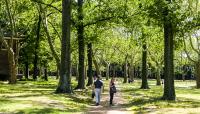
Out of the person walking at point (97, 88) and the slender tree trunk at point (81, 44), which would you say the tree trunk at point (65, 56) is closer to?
the slender tree trunk at point (81, 44)

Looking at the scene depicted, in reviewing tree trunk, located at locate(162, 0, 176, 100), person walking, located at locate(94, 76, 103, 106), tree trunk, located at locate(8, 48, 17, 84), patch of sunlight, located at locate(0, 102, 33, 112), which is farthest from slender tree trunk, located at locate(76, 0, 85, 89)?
patch of sunlight, located at locate(0, 102, 33, 112)

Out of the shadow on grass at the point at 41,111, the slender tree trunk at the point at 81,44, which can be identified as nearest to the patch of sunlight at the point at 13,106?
the shadow on grass at the point at 41,111

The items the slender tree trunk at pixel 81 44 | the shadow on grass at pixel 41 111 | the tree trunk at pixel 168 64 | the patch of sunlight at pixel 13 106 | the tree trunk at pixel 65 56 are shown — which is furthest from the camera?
the slender tree trunk at pixel 81 44

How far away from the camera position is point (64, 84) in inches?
1356

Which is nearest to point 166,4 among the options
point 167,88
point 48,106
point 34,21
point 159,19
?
point 159,19

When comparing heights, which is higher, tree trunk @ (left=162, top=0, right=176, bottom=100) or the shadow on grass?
tree trunk @ (left=162, top=0, right=176, bottom=100)

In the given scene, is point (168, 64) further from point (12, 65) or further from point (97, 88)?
point (12, 65)

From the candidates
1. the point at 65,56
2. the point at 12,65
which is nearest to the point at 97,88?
the point at 65,56

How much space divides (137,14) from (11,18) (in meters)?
16.9

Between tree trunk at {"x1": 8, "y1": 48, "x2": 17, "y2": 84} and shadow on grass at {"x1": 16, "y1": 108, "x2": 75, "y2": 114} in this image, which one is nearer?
shadow on grass at {"x1": 16, "y1": 108, "x2": 75, "y2": 114}

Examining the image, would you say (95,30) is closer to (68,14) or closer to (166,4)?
(68,14)

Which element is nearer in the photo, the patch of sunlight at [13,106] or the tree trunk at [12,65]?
the patch of sunlight at [13,106]

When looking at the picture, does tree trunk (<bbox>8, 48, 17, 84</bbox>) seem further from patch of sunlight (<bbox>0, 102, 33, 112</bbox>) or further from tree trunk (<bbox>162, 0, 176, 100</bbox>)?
patch of sunlight (<bbox>0, 102, 33, 112</bbox>)

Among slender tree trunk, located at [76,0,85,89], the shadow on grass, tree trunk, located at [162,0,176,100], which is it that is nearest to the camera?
the shadow on grass
